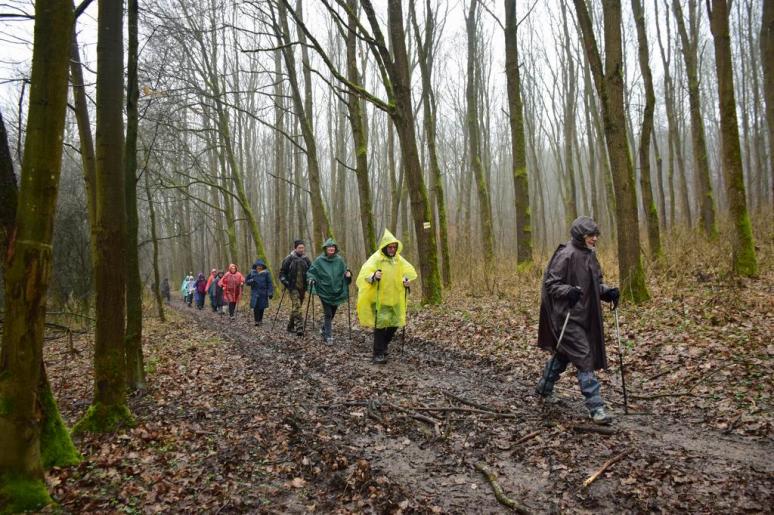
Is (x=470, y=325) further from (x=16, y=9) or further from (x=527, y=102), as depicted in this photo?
(x=527, y=102)

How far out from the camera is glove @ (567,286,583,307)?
5.01 metres

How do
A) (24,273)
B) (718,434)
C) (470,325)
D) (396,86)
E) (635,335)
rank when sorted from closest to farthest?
(24,273) < (718,434) < (635,335) < (470,325) < (396,86)

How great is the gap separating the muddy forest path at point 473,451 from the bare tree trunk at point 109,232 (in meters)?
1.02

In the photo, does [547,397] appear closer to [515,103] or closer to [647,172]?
[647,172]

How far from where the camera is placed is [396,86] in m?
11.6

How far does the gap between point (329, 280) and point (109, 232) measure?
593 centimetres

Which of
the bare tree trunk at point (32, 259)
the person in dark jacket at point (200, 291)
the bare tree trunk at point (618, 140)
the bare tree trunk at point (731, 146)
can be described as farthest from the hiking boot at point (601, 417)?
the person in dark jacket at point (200, 291)

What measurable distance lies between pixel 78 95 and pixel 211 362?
196 inches

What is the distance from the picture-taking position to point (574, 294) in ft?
16.5

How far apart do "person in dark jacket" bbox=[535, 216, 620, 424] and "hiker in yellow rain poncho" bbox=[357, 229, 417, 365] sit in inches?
126

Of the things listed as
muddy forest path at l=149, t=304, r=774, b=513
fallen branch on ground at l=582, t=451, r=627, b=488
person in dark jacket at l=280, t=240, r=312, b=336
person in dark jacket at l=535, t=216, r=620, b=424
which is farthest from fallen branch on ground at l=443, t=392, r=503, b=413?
person in dark jacket at l=280, t=240, r=312, b=336

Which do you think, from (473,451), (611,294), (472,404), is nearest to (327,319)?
(472,404)

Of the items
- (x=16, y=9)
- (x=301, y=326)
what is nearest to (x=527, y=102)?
(x=301, y=326)

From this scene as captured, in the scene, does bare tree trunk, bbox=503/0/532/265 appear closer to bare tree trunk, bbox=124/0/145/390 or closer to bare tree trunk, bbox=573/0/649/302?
bare tree trunk, bbox=573/0/649/302
